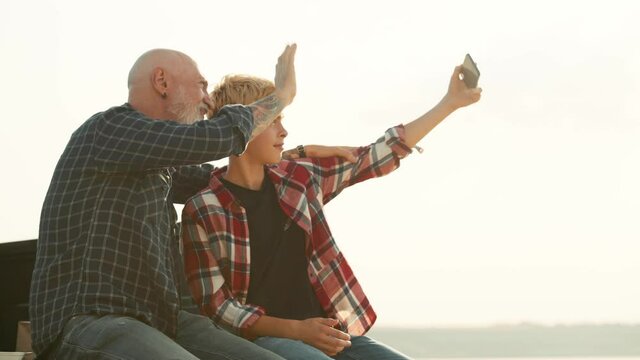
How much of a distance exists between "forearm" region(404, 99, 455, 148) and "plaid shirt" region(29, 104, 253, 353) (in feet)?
2.85

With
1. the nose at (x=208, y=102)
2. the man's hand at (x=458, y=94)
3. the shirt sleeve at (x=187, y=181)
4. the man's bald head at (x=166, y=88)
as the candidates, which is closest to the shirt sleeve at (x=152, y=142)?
the man's bald head at (x=166, y=88)

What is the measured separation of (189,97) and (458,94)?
3.39 feet

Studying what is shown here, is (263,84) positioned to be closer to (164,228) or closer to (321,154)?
(321,154)

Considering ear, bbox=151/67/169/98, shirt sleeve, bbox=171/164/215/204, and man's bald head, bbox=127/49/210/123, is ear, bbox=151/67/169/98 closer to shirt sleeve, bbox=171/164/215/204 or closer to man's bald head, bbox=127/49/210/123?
man's bald head, bbox=127/49/210/123

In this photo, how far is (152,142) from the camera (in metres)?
2.38

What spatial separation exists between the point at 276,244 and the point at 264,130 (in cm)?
38

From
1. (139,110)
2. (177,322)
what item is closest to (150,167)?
(139,110)

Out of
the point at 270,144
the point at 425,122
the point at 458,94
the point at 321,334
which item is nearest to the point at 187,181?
the point at 270,144

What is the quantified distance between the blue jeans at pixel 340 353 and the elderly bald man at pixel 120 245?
0.42 ft

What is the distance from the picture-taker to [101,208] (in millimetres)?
2373

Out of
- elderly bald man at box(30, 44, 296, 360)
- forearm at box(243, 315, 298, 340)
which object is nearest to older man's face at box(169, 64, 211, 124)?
elderly bald man at box(30, 44, 296, 360)

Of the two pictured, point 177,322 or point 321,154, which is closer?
point 177,322

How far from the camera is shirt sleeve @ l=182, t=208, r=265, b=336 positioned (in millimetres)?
2633

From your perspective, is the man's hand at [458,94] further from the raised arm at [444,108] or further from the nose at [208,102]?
the nose at [208,102]
